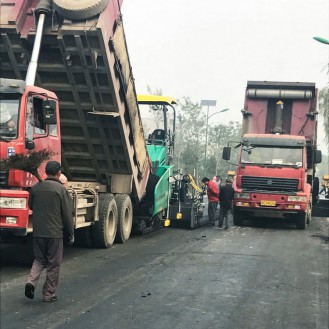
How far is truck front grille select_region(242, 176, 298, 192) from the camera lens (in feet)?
48.5

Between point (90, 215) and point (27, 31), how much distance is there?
11.6ft

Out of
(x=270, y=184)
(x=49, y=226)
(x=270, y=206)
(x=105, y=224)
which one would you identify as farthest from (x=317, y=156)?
(x=49, y=226)

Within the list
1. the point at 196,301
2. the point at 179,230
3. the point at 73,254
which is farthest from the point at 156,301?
the point at 179,230

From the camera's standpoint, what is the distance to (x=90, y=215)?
A: 32.4ft

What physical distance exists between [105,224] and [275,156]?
6715mm

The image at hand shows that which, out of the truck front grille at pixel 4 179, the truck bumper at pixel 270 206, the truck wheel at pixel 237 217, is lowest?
the truck wheel at pixel 237 217

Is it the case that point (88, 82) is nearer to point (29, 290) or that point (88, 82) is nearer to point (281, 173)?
point (29, 290)

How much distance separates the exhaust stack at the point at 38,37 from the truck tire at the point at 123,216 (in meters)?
3.52

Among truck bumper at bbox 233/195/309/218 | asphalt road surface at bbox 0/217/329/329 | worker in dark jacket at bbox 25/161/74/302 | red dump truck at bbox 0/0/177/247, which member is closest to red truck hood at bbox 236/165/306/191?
truck bumper at bbox 233/195/309/218

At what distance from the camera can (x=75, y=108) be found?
9.59m

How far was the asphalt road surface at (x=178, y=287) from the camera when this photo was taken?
537cm

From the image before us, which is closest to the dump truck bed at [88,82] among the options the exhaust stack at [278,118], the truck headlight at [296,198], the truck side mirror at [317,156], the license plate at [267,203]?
the license plate at [267,203]

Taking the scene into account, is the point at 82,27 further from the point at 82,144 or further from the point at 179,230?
the point at 179,230

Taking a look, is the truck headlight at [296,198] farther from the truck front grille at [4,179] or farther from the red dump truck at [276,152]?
the truck front grille at [4,179]
